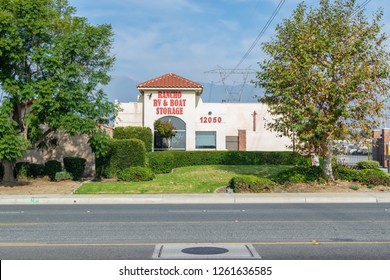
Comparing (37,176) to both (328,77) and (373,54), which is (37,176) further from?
(373,54)

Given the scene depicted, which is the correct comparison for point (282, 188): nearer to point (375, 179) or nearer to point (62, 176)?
point (375, 179)

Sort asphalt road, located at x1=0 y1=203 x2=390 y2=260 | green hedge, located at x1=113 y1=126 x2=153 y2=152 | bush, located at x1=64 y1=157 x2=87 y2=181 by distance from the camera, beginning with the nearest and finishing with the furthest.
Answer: asphalt road, located at x1=0 y1=203 x2=390 y2=260
bush, located at x1=64 y1=157 x2=87 y2=181
green hedge, located at x1=113 y1=126 x2=153 y2=152

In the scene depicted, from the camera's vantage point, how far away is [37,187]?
24.5 metres

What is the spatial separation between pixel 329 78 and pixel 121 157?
37.5 ft

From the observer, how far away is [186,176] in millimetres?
26641

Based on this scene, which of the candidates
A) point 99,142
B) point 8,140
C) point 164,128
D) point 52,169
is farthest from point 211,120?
point 8,140

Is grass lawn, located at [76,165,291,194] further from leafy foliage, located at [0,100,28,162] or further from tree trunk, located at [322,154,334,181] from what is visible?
tree trunk, located at [322,154,334,181]

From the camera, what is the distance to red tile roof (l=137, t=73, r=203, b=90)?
1592 inches

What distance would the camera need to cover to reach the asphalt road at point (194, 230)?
938 centimetres

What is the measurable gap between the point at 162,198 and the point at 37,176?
33.1 ft

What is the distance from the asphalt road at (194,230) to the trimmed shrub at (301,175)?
5.78 meters

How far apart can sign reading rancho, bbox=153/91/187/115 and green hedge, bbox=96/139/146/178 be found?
11701mm

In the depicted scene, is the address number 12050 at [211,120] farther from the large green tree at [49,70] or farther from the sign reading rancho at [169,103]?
the large green tree at [49,70]

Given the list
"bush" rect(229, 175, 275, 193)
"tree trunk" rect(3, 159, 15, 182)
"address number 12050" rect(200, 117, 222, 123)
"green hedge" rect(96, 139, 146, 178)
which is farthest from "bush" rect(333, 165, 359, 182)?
"address number 12050" rect(200, 117, 222, 123)
